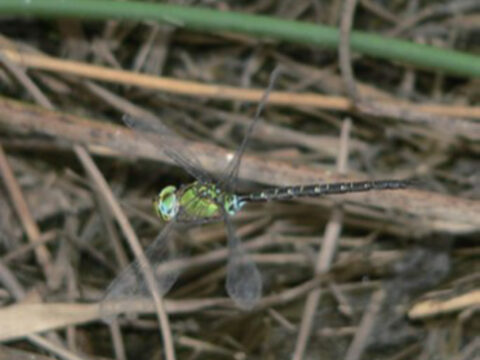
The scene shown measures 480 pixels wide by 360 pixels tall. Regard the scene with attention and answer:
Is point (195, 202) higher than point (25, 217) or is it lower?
lower

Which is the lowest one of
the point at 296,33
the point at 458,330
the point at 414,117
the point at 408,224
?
the point at 458,330

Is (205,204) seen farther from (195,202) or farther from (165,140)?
(165,140)

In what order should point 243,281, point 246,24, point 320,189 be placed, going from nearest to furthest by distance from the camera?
point 243,281 → point 320,189 → point 246,24

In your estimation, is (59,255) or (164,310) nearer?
(164,310)

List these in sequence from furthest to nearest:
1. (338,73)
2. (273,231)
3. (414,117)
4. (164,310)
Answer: (338,73) → (273,231) → (414,117) → (164,310)

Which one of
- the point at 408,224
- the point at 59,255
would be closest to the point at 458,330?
the point at 408,224

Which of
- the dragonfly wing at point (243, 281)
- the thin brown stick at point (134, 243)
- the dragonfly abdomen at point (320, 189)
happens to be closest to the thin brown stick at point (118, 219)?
the thin brown stick at point (134, 243)

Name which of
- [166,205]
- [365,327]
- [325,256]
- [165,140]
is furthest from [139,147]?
[365,327]

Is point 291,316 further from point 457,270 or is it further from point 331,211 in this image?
point 457,270
